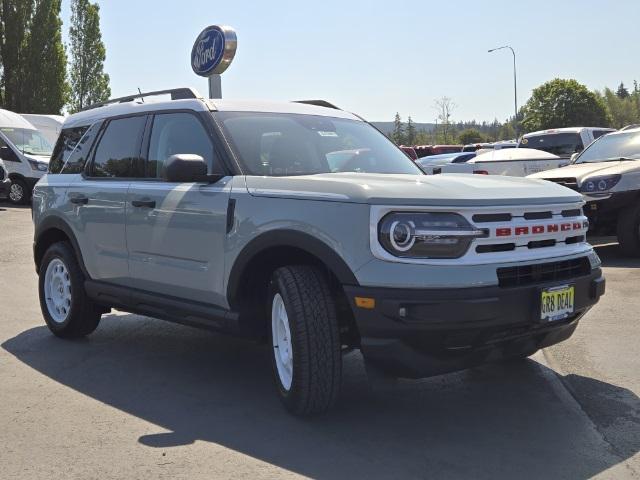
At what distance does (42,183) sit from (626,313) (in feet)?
17.2

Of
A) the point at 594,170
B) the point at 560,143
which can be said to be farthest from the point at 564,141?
the point at 594,170

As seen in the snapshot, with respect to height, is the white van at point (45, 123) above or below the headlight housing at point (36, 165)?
above

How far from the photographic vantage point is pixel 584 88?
75.3m

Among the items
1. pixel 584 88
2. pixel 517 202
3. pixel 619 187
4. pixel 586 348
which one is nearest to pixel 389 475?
pixel 517 202

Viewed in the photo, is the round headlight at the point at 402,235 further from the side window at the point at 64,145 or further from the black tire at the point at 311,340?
the side window at the point at 64,145

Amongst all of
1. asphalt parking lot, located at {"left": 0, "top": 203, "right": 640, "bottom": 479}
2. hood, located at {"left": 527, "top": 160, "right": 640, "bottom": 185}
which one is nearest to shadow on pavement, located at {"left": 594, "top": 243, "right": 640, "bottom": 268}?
hood, located at {"left": 527, "top": 160, "right": 640, "bottom": 185}

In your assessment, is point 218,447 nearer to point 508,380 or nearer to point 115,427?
point 115,427

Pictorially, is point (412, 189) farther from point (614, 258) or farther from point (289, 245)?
point (614, 258)

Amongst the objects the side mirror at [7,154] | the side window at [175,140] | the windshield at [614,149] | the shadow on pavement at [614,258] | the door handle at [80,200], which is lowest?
the shadow on pavement at [614,258]

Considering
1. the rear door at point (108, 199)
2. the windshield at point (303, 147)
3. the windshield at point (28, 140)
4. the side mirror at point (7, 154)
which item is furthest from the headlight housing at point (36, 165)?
the windshield at point (303, 147)

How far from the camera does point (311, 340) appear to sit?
387 centimetres

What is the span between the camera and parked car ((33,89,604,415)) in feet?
12.0

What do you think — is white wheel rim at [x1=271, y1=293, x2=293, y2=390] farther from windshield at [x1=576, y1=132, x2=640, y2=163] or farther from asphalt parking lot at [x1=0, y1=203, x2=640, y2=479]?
windshield at [x1=576, y1=132, x2=640, y2=163]

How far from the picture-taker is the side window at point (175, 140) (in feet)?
16.0
